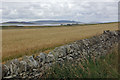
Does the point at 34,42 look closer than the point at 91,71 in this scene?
No

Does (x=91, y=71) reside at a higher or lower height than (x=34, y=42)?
lower

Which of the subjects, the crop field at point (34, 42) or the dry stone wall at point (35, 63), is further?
the crop field at point (34, 42)

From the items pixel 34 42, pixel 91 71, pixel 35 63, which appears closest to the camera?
pixel 91 71

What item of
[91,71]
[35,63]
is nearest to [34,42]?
[35,63]

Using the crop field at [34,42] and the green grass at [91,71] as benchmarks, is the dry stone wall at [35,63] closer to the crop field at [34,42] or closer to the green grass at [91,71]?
the green grass at [91,71]

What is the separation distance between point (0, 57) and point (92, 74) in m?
4.35

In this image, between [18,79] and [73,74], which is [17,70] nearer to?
[18,79]

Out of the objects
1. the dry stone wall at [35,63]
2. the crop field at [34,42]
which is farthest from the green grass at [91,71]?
the crop field at [34,42]

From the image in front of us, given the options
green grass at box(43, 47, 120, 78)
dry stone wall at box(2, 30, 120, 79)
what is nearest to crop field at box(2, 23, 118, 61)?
dry stone wall at box(2, 30, 120, 79)

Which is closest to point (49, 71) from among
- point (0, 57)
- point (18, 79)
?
point (18, 79)

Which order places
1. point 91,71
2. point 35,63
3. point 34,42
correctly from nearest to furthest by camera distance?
point 91,71
point 35,63
point 34,42

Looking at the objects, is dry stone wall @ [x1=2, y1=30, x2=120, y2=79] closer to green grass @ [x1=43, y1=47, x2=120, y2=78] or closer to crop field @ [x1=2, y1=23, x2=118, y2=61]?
green grass @ [x1=43, y1=47, x2=120, y2=78]

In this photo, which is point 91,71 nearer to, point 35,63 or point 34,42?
point 35,63

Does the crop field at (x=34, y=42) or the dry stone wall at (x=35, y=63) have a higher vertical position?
the crop field at (x=34, y=42)
